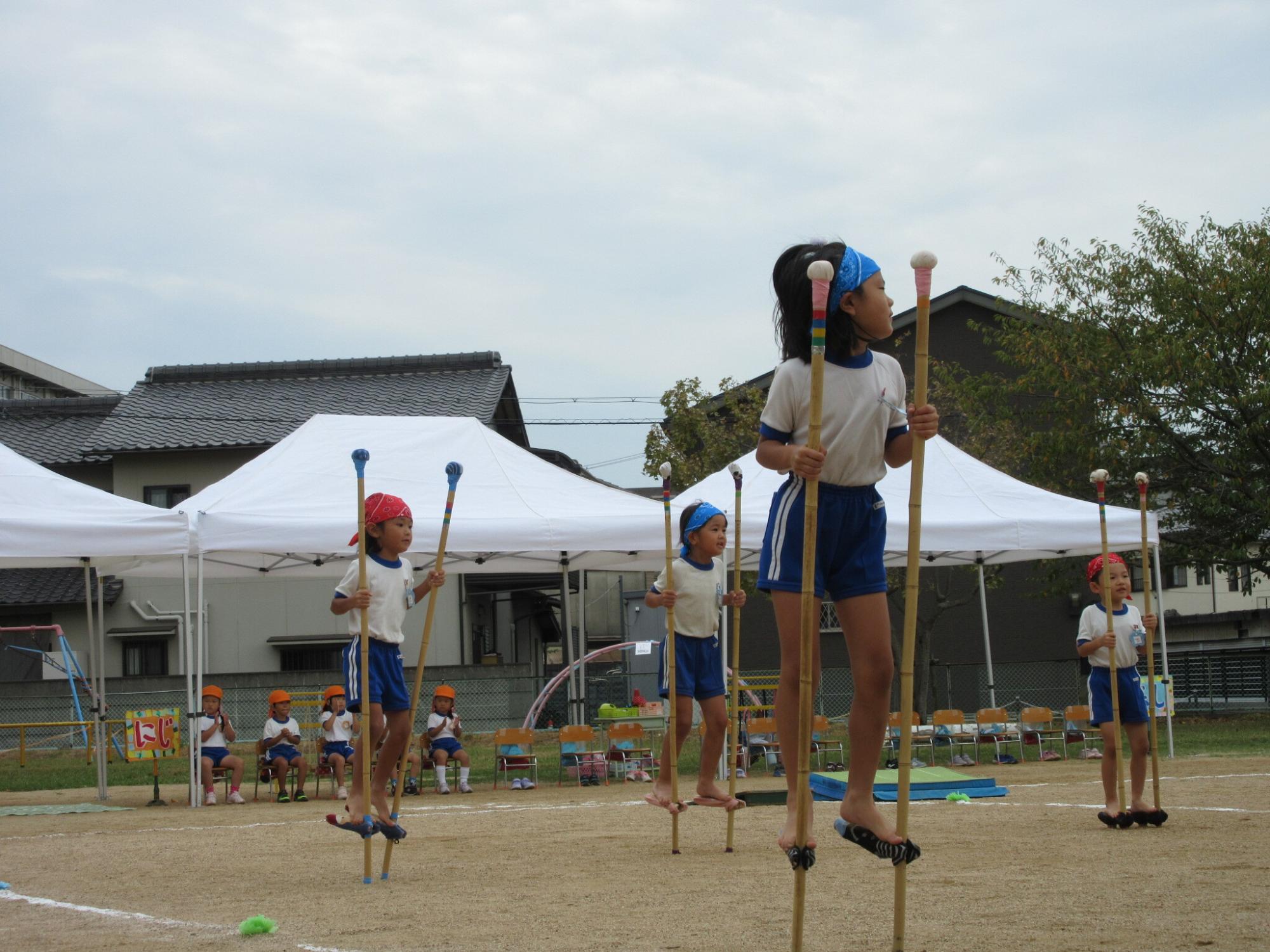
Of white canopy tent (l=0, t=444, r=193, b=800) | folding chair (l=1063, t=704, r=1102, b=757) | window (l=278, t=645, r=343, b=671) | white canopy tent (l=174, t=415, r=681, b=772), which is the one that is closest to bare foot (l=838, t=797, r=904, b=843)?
white canopy tent (l=174, t=415, r=681, b=772)

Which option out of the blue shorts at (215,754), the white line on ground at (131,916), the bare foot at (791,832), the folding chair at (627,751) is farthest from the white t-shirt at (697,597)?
the blue shorts at (215,754)

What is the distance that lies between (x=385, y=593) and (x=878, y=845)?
12.8 feet

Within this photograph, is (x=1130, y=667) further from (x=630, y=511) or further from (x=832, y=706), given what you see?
(x=832, y=706)

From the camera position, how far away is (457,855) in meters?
7.20

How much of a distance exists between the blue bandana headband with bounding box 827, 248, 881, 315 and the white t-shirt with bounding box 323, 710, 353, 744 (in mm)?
10333

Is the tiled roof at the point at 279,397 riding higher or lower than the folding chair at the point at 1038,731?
higher

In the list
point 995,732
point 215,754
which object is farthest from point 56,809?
point 995,732

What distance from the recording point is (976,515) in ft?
45.8

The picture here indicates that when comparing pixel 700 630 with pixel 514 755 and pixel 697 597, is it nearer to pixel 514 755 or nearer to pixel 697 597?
pixel 697 597

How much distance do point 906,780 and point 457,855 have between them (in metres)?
3.88

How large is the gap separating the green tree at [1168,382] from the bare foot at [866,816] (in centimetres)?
1719

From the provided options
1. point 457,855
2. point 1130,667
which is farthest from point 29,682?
point 1130,667

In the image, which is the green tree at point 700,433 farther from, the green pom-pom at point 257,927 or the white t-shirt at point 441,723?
the green pom-pom at point 257,927

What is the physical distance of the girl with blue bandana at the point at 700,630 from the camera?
8.10m
